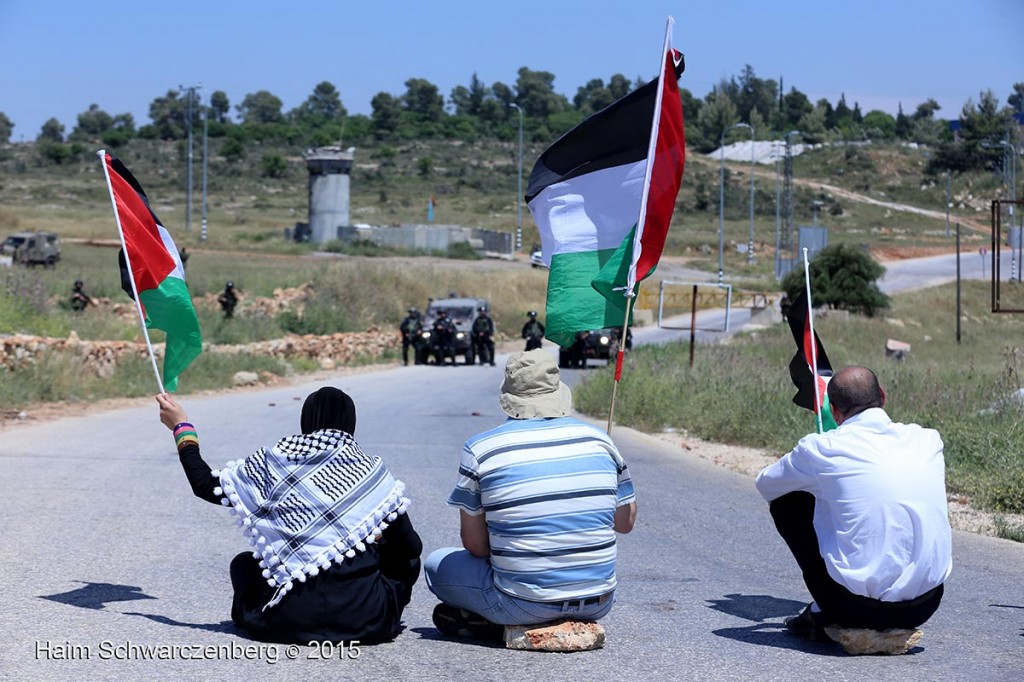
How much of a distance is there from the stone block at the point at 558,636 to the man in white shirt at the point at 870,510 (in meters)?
1.14

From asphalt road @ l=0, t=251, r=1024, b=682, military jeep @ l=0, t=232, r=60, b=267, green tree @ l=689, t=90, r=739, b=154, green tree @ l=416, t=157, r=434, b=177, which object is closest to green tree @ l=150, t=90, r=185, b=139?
green tree @ l=416, t=157, r=434, b=177

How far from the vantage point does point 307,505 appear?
5.95m

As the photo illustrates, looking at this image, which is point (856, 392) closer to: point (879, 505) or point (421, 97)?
point (879, 505)

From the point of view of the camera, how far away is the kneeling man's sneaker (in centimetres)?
634

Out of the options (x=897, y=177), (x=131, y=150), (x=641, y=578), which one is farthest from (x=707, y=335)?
(x=131, y=150)

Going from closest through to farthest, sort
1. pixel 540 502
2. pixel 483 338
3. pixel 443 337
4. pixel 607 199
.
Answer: pixel 540 502
pixel 607 199
pixel 483 338
pixel 443 337

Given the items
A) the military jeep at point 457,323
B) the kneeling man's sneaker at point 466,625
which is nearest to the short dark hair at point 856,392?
the kneeling man's sneaker at point 466,625

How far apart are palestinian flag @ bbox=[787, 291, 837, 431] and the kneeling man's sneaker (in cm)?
280

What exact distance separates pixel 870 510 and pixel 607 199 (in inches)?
118

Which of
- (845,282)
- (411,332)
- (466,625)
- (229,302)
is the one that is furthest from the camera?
(845,282)

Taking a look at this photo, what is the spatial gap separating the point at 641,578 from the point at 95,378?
1675 cm

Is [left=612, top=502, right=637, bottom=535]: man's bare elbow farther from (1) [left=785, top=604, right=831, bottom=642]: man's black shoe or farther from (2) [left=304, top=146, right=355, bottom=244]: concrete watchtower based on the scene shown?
(2) [left=304, top=146, right=355, bottom=244]: concrete watchtower

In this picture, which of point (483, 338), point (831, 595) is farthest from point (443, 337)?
point (831, 595)

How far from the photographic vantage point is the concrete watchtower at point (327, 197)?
77.0 metres
